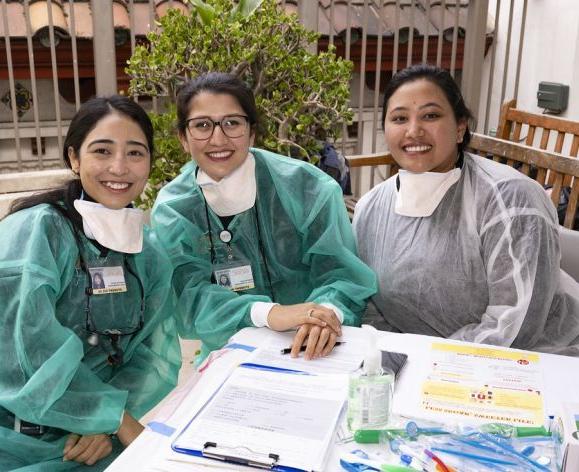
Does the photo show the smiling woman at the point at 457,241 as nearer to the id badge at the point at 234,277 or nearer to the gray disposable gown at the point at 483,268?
the gray disposable gown at the point at 483,268

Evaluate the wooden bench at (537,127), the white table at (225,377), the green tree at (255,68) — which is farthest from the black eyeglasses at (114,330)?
the wooden bench at (537,127)

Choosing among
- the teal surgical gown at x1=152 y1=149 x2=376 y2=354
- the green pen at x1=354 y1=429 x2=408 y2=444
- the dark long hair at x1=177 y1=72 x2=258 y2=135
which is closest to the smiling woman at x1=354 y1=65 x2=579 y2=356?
the teal surgical gown at x1=152 y1=149 x2=376 y2=354

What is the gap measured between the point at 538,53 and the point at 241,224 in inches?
131

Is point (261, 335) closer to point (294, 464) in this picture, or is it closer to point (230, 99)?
point (294, 464)

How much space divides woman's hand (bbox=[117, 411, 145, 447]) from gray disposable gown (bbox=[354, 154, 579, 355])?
0.70m

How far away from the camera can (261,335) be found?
1.46 metres

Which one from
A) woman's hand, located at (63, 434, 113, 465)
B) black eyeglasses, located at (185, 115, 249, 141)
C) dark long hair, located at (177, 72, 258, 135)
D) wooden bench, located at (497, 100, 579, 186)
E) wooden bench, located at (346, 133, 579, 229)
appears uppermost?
dark long hair, located at (177, 72, 258, 135)

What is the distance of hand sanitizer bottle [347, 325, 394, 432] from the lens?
102 cm

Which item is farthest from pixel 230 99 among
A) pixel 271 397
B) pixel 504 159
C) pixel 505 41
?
pixel 505 41

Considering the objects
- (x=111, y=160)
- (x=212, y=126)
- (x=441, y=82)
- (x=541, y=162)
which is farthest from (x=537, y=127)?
(x=111, y=160)

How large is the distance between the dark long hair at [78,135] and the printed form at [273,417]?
0.61 metres

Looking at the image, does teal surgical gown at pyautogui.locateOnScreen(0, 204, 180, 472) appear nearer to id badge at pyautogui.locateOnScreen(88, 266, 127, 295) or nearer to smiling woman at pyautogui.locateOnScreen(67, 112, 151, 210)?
id badge at pyautogui.locateOnScreen(88, 266, 127, 295)

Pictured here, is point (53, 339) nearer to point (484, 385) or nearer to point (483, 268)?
point (484, 385)

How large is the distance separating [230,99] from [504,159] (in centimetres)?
130
